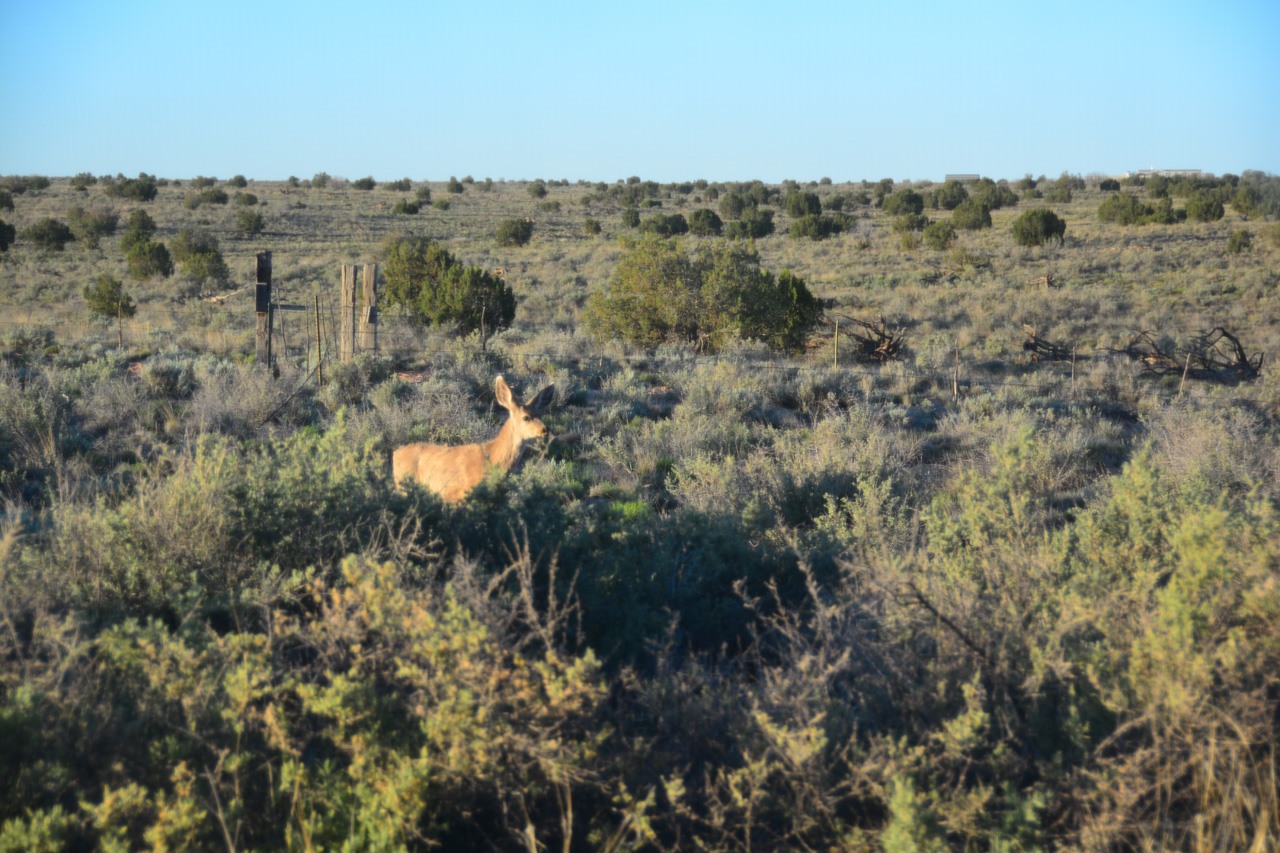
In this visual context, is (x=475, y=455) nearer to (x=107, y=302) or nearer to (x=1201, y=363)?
(x=1201, y=363)

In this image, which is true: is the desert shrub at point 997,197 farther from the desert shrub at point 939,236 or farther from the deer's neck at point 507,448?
the deer's neck at point 507,448

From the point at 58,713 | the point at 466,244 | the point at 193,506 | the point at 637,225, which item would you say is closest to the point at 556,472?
the point at 193,506

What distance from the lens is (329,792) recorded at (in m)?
3.02

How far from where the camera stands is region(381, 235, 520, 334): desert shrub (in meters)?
21.2

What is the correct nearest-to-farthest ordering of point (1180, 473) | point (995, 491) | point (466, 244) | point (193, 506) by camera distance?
point (193, 506) → point (995, 491) → point (1180, 473) → point (466, 244)

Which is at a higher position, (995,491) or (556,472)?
(995,491)

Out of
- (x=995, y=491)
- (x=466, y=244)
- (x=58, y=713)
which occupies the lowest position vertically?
(x=58, y=713)

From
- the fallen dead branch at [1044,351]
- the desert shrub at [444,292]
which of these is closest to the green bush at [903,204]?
the fallen dead branch at [1044,351]

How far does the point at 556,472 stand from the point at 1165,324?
22.5 m

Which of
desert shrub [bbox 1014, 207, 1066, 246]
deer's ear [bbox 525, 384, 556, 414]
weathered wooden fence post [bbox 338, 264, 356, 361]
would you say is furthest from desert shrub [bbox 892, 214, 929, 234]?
deer's ear [bbox 525, 384, 556, 414]

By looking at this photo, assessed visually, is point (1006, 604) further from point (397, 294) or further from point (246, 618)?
point (397, 294)

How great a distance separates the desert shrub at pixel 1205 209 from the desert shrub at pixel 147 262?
4634cm

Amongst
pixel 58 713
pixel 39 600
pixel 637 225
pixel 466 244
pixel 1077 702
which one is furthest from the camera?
pixel 637 225

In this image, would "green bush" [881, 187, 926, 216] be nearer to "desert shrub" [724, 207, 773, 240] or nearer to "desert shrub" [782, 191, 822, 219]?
"desert shrub" [782, 191, 822, 219]
